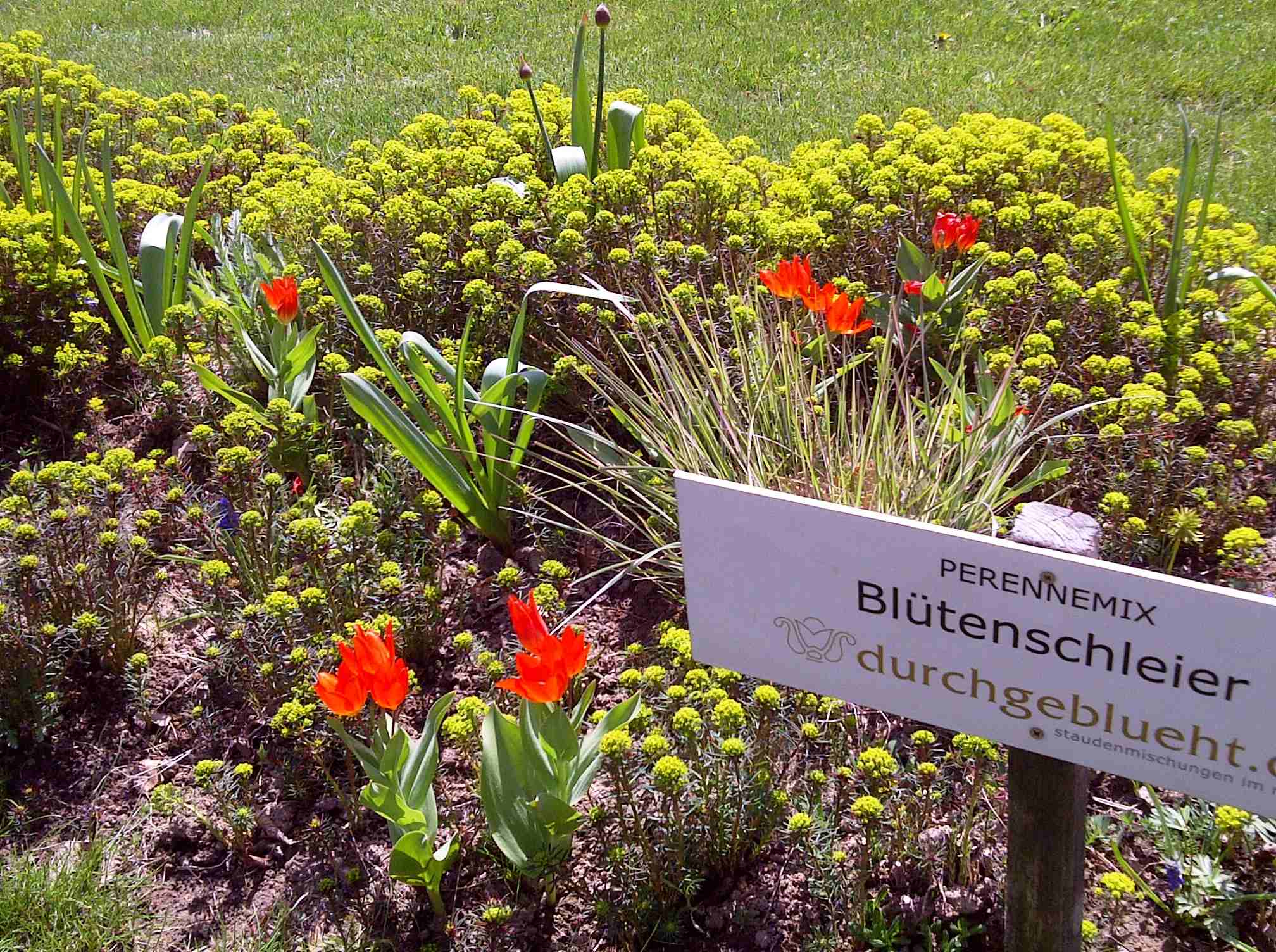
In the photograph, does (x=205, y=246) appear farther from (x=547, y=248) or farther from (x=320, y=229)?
(x=547, y=248)

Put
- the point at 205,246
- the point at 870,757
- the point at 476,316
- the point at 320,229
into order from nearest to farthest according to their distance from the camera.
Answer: the point at 870,757, the point at 476,316, the point at 320,229, the point at 205,246

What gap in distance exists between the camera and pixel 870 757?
1.97 meters

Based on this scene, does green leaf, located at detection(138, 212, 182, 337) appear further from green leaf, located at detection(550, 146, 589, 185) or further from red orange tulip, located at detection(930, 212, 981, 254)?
red orange tulip, located at detection(930, 212, 981, 254)

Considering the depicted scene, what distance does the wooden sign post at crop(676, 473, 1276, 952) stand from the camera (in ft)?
4.33

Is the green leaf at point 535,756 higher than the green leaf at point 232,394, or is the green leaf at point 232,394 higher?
the green leaf at point 232,394

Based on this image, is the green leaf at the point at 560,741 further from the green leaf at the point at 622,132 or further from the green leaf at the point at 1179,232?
the green leaf at the point at 622,132

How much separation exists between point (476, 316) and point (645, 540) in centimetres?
96

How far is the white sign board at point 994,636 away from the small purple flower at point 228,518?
5.32 feet

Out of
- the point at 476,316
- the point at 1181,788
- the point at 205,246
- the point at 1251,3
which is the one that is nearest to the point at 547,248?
the point at 476,316

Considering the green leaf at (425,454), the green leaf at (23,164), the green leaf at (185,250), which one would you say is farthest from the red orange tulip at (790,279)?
the green leaf at (23,164)

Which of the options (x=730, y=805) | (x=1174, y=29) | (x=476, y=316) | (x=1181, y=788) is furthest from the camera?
(x=1174, y=29)

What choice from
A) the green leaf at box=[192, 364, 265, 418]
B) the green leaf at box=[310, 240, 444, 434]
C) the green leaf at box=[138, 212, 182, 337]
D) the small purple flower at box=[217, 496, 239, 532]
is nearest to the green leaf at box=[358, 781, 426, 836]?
the green leaf at box=[310, 240, 444, 434]

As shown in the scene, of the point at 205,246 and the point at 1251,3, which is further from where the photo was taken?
the point at 1251,3

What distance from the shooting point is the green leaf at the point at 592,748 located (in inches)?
81.8
